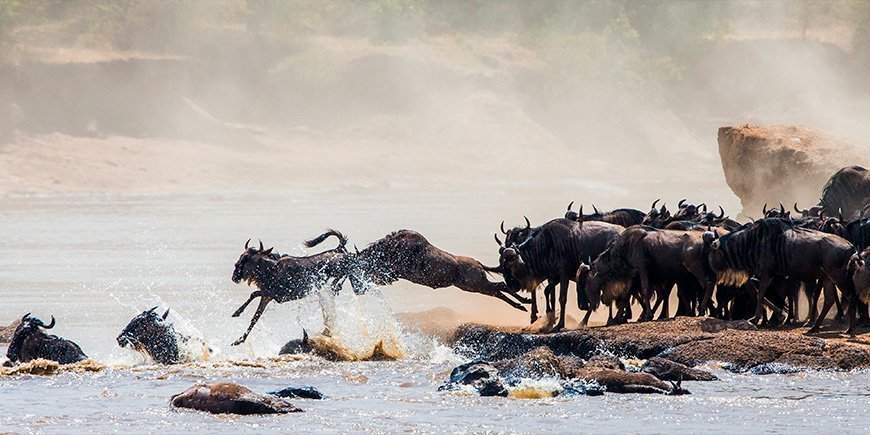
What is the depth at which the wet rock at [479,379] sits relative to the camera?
12.2m

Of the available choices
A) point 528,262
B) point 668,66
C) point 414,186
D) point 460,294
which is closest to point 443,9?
point 668,66

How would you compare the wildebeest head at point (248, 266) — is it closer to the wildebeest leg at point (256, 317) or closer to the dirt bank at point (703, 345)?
the wildebeest leg at point (256, 317)

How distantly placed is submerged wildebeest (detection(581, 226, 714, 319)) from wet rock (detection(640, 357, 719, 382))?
1.90 metres

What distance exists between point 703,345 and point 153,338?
5040mm

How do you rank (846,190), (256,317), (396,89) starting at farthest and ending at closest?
(396,89), (846,190), (256,317)

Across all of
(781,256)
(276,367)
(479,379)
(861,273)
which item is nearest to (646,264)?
(781,256)

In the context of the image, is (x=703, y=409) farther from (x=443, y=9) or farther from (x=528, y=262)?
(x=443, y=9)

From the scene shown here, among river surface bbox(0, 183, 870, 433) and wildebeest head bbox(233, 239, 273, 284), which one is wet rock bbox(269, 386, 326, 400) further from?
wildebeest head bbox(233, 239, 273, 284)

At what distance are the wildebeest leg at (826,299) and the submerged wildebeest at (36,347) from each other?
663 centimetres

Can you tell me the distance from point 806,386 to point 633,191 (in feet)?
129

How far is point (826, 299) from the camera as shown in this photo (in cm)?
1404

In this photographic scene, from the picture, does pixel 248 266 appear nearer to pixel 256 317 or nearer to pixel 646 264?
pixel 256 317

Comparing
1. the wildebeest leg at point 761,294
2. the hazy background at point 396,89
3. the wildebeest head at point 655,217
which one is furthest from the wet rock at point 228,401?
the hazy background at point 396,89

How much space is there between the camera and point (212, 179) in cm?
5088
